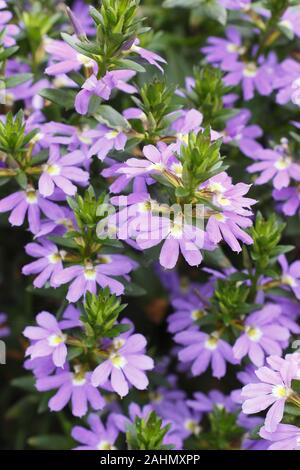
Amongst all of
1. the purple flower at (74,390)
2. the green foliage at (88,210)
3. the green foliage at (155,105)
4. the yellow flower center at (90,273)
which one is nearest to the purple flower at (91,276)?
the yellow flower center at (90,273)

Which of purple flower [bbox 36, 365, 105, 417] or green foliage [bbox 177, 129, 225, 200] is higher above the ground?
green foliage [bbox 177, 129, 225, 200]

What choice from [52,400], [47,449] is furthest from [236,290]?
[47,449]

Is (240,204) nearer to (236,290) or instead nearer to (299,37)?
(236,290)

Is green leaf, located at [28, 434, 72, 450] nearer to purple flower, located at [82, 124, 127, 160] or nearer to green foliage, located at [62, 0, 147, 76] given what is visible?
purple flower, located at [82, 124, 127, 160]

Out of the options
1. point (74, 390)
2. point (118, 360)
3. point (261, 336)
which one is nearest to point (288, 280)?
point (261, 336)

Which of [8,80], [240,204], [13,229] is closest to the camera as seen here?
[240,204]

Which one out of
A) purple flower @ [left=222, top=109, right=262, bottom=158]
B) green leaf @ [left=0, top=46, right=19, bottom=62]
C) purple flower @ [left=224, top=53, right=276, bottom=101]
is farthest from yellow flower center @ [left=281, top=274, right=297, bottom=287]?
green leaf @ [left=0, top=46, right=19, bottom=62]
